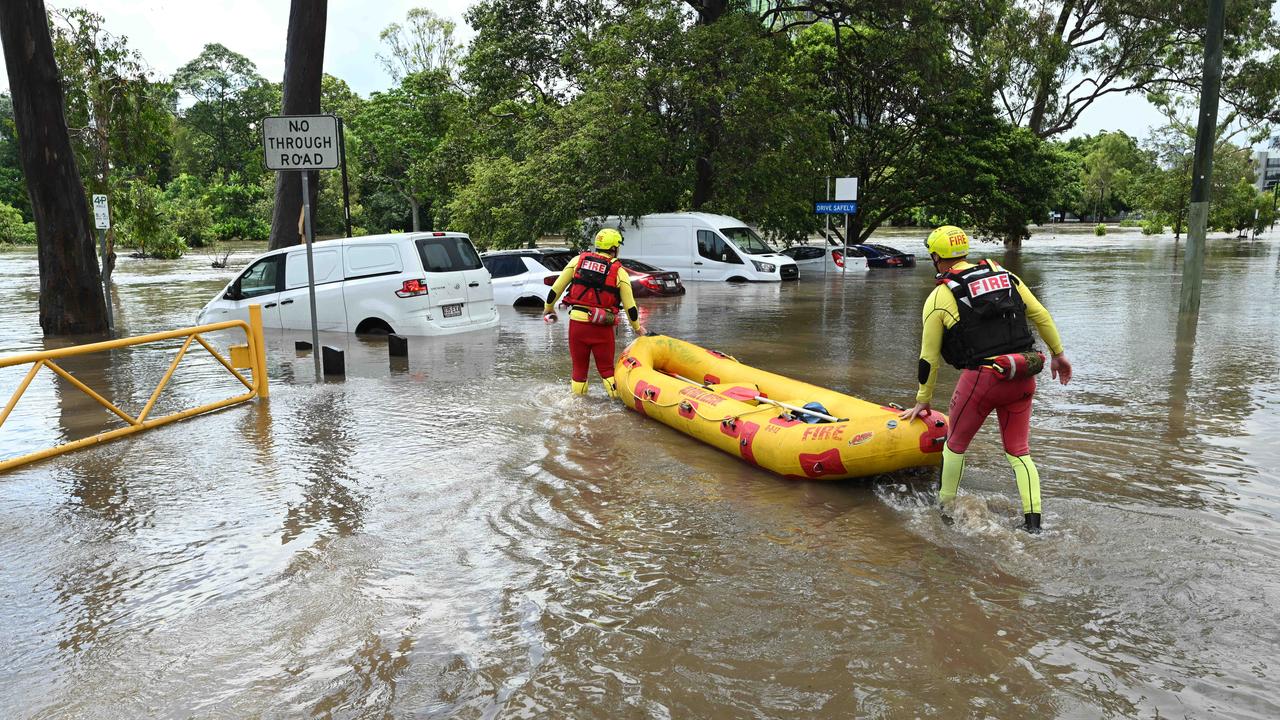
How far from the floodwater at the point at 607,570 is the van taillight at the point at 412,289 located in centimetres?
405

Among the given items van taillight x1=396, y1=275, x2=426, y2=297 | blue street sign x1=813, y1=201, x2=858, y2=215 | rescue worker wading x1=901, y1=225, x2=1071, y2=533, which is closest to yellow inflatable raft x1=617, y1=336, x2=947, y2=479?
rescue worker wading x1=901, y1=225, x2=1071, y2=533

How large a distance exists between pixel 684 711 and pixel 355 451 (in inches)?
185

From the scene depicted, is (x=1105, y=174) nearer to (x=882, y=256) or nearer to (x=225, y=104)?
(x=882, y=256)

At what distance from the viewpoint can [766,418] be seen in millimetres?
6898

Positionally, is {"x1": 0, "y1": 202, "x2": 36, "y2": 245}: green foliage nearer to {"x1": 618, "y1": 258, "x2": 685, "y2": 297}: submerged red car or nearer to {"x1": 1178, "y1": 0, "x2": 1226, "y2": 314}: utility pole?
{"x1": 618, "y1": 258, "x2": 685, "y2": 297}: submerged red car

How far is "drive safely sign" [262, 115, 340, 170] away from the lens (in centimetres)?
1012

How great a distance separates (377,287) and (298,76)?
5.93 metres

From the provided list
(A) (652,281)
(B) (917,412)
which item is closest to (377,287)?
(A) (652,281)

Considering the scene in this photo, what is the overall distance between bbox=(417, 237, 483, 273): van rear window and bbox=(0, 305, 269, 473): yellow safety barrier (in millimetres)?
3718

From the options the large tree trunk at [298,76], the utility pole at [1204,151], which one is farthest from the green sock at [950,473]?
the large tree trunk at [298,76]

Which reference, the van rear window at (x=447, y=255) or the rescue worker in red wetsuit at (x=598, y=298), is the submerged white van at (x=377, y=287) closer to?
the van rear window at (x=447, y=255)

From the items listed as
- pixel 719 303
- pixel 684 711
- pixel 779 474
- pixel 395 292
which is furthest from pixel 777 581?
pixel 719 303

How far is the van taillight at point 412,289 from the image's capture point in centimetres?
1339

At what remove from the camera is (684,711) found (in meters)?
3.54
